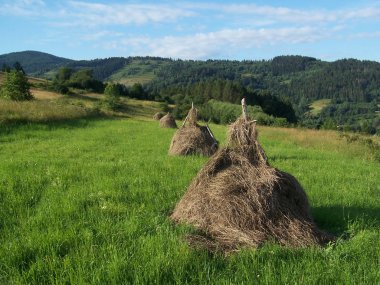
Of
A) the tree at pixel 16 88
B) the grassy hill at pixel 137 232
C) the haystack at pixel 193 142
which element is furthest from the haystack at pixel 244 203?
the tree at pixel 16 88

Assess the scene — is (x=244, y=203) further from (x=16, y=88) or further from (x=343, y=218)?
(x=16, y=88)

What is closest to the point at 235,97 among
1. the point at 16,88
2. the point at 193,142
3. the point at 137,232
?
the point at 16,88

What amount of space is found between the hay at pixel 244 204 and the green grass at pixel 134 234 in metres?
0.36

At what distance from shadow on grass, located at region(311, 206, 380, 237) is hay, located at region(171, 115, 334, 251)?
2.25 ft

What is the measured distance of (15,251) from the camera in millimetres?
5570

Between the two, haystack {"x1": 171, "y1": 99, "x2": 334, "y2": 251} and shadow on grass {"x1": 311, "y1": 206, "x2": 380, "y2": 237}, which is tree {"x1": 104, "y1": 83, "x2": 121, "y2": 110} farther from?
haystack {"x1": 171, "y1": 99, "x2": 334, "y2": 251}

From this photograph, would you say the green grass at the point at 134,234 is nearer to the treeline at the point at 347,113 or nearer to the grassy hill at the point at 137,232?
the grassy hill at the point at 137,232

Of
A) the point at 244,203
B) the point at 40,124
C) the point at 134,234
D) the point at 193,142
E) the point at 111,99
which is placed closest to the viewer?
the point at 134,234

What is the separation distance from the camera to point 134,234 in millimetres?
6383

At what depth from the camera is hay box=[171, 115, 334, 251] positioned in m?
6.39

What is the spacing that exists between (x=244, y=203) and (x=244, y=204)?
2 cm

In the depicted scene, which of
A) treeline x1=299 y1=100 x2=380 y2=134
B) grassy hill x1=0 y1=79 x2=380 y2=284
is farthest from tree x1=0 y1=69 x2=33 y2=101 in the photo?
treeline x1=299 y1=100 x2=380 y2=134

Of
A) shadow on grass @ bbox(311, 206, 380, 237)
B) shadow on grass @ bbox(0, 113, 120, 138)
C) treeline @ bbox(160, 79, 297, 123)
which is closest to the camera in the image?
shadow on grass @ bbox(311, 206, 380, 237)

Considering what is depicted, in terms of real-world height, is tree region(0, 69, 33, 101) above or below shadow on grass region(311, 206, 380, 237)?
above
